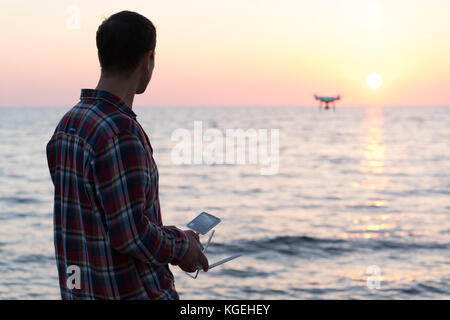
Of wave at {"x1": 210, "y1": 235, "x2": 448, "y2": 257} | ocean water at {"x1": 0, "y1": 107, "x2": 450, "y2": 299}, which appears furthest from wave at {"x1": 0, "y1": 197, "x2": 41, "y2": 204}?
wave at {"x1": 210, "y1": 235, "x2": 448, "y2": 257}

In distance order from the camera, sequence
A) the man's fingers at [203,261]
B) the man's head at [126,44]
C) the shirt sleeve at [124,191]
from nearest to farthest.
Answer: the shirt sleeve at [124,191], the man's head at [126,44], the man's fingers at [203,261]

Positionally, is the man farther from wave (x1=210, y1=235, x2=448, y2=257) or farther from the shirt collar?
wave (x1=210, y1=235, x2=448, y2=257)

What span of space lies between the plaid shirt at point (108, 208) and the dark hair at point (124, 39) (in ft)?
0.41

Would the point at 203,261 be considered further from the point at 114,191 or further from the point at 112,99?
the point at 112,99

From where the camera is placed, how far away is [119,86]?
2096mm

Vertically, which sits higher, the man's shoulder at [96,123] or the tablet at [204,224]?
the man's shoulder at [96,123]

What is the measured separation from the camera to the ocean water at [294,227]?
1119 cm

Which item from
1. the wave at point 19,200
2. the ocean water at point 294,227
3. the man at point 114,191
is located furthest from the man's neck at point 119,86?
the wave at point 19,200

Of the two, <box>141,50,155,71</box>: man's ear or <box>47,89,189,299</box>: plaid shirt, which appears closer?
<box>47,89,189,299</box>: plaid shirt

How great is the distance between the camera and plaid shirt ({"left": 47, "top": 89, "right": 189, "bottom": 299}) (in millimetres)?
1921

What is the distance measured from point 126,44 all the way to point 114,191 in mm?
523

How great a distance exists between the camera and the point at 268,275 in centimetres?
1207

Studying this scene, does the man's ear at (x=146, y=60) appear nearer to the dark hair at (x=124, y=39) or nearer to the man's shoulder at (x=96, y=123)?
the dark hair at (x=124, y=39)

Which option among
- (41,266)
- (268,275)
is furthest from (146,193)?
(41,266)
